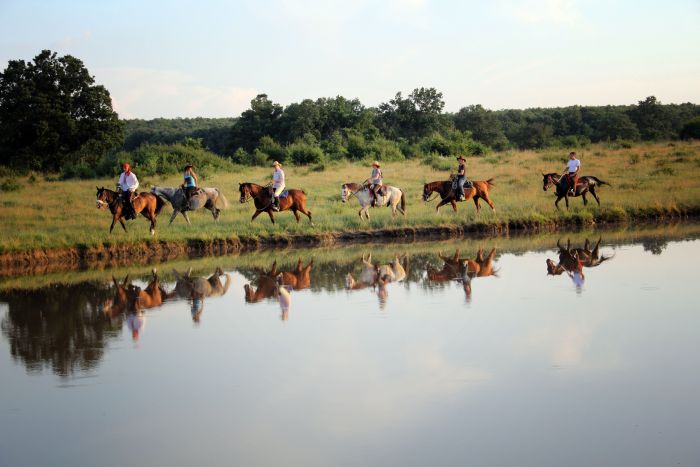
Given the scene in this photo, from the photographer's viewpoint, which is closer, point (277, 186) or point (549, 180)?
point (277, 186)

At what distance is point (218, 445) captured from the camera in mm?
7395

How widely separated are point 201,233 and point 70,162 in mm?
33263

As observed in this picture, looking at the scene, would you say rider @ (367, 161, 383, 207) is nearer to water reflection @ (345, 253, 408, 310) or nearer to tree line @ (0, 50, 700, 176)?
water reflection @ (345, 253, 408, 310)

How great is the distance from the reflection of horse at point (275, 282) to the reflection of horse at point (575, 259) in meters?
5.00

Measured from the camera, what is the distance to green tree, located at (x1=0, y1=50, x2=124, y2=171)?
51281mm

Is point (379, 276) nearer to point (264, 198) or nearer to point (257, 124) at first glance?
point (264, 198)

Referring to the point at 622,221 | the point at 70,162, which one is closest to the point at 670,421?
the point at 622,221

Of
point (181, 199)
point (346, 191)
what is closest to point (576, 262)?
point (346, 191)

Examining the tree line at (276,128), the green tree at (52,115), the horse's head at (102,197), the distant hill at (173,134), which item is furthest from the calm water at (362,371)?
the distant hill at (173,134)

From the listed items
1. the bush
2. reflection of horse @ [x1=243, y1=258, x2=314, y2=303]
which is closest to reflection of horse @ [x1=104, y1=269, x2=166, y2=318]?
reflection of horse @ [x1=243, y1=258, x2=314, y2=303]

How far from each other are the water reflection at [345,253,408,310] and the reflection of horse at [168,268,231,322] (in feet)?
8.31

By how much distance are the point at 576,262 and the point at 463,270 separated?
2.55 m

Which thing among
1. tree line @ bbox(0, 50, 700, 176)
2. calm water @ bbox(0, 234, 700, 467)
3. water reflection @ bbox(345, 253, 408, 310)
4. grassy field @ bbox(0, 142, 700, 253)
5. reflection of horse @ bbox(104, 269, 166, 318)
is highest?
tree line @ bbox(0, 50, 700, 176)

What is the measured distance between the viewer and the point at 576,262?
55.4 ft
